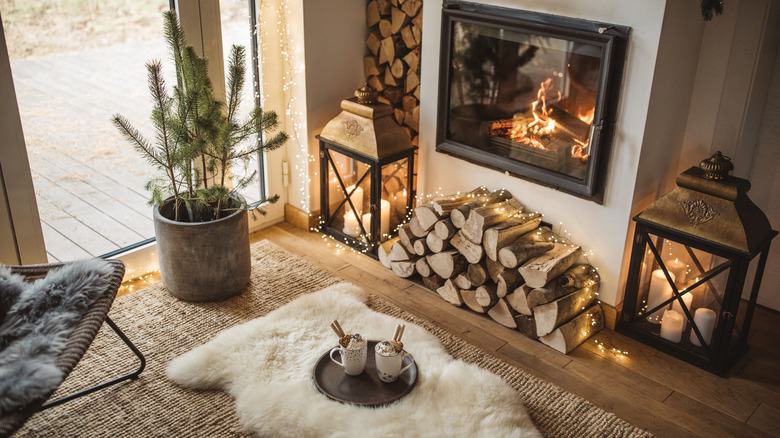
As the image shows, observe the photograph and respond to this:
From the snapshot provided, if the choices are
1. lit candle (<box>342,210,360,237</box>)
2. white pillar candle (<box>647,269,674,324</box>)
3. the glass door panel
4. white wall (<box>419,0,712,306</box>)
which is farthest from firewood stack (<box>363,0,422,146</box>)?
→ white pillar candle (<box>647,269,674,324</box>)

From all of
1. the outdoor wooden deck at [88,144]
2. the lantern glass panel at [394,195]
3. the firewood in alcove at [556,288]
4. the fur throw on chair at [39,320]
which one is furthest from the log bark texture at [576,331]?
the outdoor wooden deck at [88,144]

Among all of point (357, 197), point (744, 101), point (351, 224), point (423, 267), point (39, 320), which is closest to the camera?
point (39, 320)

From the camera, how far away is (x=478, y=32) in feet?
9.14

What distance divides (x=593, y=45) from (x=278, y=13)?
5.08ft

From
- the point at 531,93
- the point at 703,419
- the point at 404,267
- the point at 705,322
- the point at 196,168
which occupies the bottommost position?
the point at 703,419

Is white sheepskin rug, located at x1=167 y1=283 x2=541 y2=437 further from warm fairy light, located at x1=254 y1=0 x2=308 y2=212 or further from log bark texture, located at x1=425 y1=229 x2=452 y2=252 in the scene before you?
warm fairy light, located at x1=254 y1=0 x2=308 y2=212

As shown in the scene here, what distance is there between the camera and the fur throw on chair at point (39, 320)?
1.71 m

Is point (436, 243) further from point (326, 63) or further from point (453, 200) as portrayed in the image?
point (326, 63)

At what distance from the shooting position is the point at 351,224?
3.34 m

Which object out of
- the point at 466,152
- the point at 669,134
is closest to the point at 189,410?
the point at 466,152

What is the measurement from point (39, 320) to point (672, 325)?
2.20 metres

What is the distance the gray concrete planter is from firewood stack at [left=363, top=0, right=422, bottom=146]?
3.50ft

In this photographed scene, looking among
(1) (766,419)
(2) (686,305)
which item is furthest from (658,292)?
(1) (766,419)

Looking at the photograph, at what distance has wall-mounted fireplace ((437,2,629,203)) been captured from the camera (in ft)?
8.08
